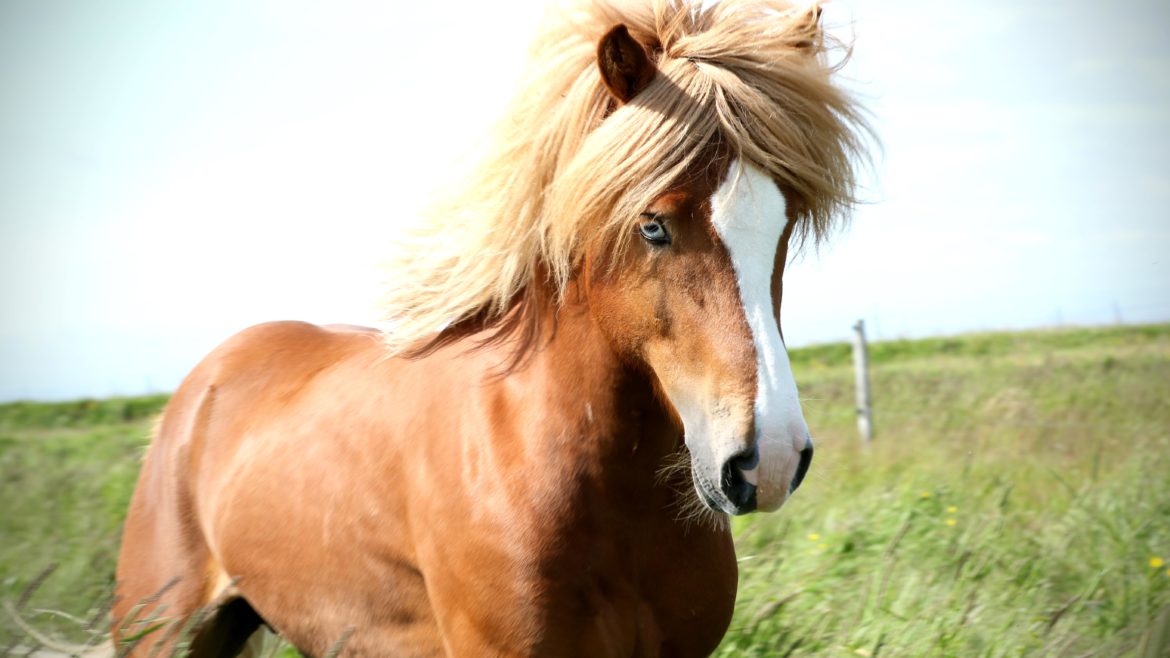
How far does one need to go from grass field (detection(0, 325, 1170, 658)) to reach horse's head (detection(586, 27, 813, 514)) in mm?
641

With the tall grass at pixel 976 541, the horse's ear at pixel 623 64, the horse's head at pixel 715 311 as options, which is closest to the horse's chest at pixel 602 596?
the horse's head at pixel 715 311

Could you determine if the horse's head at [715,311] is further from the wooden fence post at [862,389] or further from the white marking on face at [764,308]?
the wooden fence post at [862,389]

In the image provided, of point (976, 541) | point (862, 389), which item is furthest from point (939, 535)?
point (862, 389)

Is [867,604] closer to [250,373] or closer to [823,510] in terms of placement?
[823,510]

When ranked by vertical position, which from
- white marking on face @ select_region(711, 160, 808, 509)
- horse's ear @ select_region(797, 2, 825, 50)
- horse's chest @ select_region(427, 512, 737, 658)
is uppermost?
horse's ear @ select_region(797, 2, 825, 50)

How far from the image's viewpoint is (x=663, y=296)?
6.57 feet

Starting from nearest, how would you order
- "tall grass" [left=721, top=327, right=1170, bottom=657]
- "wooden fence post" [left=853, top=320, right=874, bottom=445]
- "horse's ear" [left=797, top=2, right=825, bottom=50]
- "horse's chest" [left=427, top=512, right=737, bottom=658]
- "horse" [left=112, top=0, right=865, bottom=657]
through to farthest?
"horse" [left=112, top=0, right=865, bottom=657], "horse's chest" [left=427, top=512, right=737, bottom=658], "horse's ear" [left=797, top=2, right=825, bottom=50], "tall grass" [left=721, top=327, right=1170, bottom=657], "wooden fence post" [left=853, top=320, right=874, bottom=445]

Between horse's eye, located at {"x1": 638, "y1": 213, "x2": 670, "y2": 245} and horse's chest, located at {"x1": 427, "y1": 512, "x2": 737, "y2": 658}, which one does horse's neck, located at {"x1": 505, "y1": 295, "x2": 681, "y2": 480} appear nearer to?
horse's chest, located at {"x1": 427, "y1": 512, "x2": 737, "y2": 658}

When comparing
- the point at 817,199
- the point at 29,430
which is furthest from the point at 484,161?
the point at 29,430

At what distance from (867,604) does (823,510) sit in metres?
1.72

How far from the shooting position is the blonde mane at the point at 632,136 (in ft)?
6.74

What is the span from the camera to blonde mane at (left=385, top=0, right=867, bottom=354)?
2.05m

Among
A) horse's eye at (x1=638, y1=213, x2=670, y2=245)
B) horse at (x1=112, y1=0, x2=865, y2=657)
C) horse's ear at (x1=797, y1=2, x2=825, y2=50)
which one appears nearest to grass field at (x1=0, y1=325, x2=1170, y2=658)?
horse at (x1=112, y1=0, x2=865, y2=657)

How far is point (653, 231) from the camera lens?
2.02m
